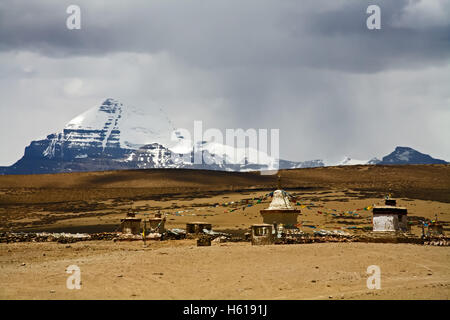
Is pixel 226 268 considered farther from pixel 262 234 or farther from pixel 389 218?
pixel 389 218

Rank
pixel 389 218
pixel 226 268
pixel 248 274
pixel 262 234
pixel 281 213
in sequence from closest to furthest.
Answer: pixel 248 274
pixel 226 268
pixel 389 218
pixel 262 234
pixel 281 213

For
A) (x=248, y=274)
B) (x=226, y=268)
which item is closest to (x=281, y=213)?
(x=226, y=268)

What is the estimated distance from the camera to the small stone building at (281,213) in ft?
90.3

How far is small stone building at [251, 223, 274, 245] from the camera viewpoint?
2503 centimetres

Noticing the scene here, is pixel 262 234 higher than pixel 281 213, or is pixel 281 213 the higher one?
pixel 281 213

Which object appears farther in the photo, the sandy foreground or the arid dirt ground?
the arid dirt ground

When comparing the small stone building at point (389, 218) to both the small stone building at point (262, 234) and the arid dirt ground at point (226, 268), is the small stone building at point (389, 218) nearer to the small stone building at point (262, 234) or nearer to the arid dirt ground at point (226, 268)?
the arid dirt ground at point (226, 268)

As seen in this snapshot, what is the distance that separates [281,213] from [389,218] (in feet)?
15.5

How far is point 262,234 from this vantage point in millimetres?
25125

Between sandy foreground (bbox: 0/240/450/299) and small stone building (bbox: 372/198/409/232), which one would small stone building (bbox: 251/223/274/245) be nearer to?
sandy foreground (bbox: 0/240/450/299)

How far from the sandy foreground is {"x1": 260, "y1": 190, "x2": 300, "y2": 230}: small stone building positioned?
165 inches

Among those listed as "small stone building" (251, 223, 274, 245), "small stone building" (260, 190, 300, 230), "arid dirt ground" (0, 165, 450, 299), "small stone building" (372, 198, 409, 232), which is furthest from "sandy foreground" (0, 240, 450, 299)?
"small stone building" (260, 190, 300, 230)
